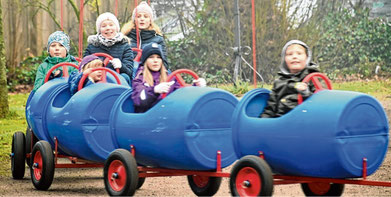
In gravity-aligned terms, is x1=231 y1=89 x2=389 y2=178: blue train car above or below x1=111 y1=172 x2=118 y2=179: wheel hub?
above

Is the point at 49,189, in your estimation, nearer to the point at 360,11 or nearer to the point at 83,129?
the point at 83,129

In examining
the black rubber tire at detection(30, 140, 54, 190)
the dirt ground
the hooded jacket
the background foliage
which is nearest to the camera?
the dirt ground

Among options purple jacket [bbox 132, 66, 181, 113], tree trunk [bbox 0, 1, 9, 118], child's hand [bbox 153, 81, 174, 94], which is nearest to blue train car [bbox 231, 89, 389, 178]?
child's hand [bbox 153, 81, 174, 94]

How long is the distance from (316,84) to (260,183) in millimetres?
664

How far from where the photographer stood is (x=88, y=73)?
21.0 feet

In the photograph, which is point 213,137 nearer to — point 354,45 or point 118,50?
point 118,50

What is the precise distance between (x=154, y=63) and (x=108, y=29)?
1.79 metres

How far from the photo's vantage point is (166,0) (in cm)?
1413

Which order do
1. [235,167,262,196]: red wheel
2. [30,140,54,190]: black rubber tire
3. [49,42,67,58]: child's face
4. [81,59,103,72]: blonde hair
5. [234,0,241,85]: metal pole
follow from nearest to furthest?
[235,167,262,196]: red wheel, [30,140,54,190]: black rubber tire, [81,59,103,72]: blonde hair, [49,42,67,58]: child's face, [234,0,241,85]: metal pole

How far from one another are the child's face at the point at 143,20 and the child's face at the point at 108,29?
1.93ft

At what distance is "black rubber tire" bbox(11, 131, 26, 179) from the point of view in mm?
7090

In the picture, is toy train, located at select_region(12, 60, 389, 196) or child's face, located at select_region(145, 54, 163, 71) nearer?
toy train, located at select_region(12, 60, 389, 196)

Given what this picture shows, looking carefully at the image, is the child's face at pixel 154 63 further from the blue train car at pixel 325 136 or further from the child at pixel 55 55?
the child at pixel 55 55

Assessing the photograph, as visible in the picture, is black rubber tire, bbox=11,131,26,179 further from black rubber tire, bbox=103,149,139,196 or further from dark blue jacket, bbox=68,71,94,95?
black rubber tire, bbox=103,149,139,196
